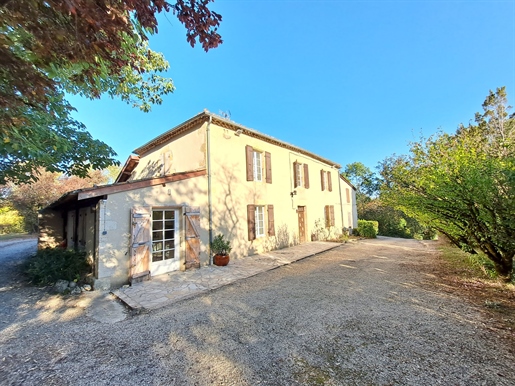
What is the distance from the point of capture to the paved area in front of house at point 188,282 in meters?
4.73

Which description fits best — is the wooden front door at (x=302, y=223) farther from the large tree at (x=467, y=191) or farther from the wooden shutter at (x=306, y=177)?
Answer: the large tree at (x=467, y=191)

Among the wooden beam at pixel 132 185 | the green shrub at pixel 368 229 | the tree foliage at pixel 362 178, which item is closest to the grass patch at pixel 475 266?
the wooden beam at pixel 132 185

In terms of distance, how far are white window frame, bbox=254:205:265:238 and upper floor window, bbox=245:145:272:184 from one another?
135cm

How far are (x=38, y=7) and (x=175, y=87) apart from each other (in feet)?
22.2

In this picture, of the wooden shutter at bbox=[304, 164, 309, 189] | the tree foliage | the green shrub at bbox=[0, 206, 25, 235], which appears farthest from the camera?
the tree foliage

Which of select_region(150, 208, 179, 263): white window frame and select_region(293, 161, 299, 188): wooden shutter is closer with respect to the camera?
select_region(150, 208, 179, 263): white window frame

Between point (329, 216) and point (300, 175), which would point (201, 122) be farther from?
point (329, 216)

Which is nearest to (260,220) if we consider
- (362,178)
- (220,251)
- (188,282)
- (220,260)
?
(220,251)

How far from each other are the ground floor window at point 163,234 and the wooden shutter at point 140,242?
0.53 meters

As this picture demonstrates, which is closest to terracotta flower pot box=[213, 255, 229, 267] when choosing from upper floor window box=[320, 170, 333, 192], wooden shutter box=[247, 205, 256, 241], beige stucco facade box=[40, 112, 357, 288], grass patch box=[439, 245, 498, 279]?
beige stucco facade box=[40, 112, 357, 288]

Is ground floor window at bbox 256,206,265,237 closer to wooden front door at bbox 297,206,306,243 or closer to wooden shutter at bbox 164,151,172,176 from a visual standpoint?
wooden front door at bbox 297,206,306,243

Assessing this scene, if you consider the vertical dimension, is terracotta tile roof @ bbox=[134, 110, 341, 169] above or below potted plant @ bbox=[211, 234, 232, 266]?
above

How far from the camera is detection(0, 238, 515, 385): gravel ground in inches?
95.1

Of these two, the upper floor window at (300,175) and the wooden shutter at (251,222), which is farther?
the upper floor window at (300,175)
